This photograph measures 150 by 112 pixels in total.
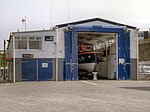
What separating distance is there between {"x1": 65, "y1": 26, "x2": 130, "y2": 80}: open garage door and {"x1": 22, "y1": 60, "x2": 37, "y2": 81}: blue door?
317cm

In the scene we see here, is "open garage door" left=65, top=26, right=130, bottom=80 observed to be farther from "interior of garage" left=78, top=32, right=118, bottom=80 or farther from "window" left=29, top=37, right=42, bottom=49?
"window" left=29, top=37, right=42, bottom=49

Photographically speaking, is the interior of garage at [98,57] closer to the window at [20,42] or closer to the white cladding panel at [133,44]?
the white cladding panel at [133,44]

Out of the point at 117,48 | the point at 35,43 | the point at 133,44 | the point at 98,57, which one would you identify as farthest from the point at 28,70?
the point at 133,44

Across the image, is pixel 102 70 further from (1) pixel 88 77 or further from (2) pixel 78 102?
(2) pixel 78 102

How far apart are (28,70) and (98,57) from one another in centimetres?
918

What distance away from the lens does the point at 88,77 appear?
3981 centimetres

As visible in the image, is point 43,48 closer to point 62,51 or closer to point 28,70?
point 62,51

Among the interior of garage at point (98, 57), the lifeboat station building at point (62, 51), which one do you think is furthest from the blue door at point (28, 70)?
the interior of garage at point (98, 57)

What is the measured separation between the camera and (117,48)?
118ft

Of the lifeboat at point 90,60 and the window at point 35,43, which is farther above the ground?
the window at point 35,43

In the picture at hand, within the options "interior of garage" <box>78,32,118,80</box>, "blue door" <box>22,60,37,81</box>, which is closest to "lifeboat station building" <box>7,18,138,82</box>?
"blue door" <box>22,60,37,81</box>

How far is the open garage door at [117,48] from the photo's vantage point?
34.2 m

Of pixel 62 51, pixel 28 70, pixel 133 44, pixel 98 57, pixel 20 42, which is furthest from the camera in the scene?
pixel 98 57

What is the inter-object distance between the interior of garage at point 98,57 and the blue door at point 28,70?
23.8 feet
